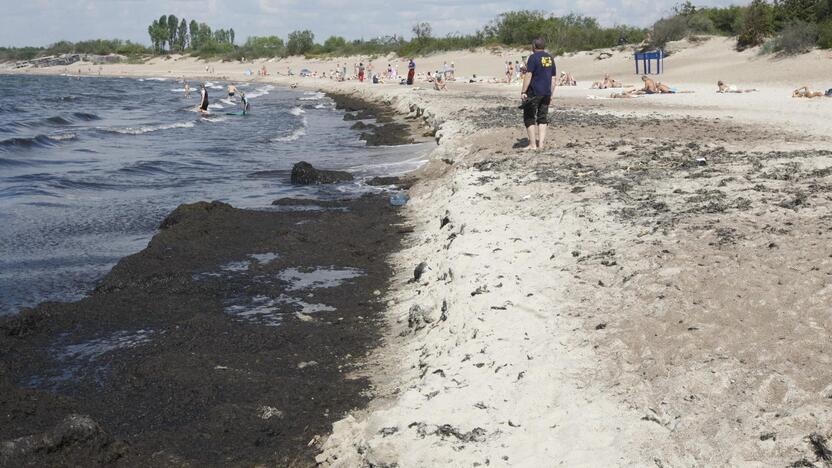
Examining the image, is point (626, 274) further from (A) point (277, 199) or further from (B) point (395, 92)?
(B) point (395, 92)

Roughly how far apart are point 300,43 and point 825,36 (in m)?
86.2

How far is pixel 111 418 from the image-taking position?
533cm

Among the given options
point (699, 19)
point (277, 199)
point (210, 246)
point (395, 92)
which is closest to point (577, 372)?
point (210, 246)

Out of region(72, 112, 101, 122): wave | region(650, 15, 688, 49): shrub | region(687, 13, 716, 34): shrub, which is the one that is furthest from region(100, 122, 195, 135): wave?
region(687, 13, 716, 34): shrub

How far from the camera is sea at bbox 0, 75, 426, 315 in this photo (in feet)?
32.8

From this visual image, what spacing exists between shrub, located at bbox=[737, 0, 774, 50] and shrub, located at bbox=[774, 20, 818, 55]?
3828 mm

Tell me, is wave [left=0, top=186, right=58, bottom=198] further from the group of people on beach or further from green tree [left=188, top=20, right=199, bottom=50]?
green tree [left=188, top=20, right=199, bottom=50]

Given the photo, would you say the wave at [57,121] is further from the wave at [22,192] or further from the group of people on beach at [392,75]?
the wave at [22,192]

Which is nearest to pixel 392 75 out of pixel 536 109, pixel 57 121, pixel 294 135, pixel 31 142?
pixel 57 121

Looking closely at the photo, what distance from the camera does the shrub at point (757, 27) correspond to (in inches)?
1481

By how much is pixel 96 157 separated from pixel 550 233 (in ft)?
58.1

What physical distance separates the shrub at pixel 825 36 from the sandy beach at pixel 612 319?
23.4m

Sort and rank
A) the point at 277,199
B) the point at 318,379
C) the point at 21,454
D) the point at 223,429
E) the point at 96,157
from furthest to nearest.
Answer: the point at 96,157, the point at 277,199, the point at 318,379, the point at 223,429, the point at 21,454

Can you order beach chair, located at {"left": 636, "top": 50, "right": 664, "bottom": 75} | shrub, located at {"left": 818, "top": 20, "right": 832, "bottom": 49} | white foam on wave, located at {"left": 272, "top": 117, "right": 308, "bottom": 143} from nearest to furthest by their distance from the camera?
1. white foam on wave, located at {"left": 272, "top": 117, "right": 308, "bottom": 143}
2. shrub, located at {"left": 818, "top": 20, "right": 832, "bottom": 49}
3. beach chair, located at {"left": 636, "top": 50, "right": 664, "bottom": 75}
